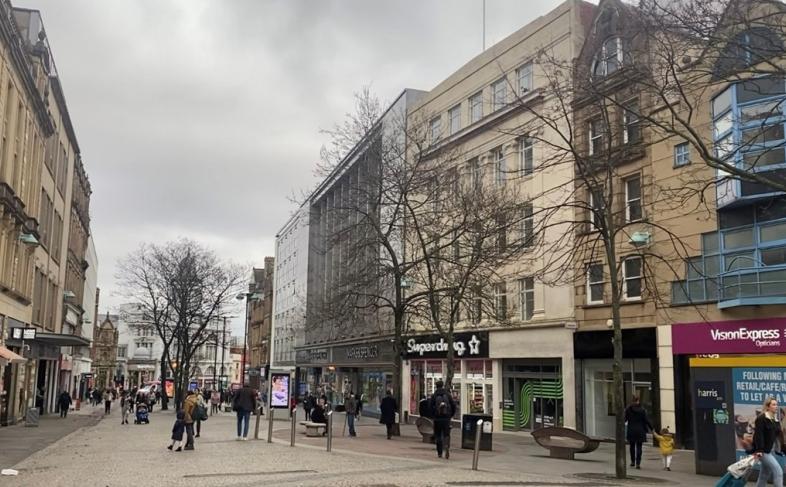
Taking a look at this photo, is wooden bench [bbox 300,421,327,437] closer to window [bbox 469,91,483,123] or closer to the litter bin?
the litter bin

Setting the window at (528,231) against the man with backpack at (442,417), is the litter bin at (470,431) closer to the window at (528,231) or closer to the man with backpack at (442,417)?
the man with backpack at (442,417)

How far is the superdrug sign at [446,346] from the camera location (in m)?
33.6

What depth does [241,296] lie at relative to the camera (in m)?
49.1

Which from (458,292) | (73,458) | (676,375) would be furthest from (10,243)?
(676,375)

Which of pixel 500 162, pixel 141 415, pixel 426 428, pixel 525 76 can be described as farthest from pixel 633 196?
pixel 141 415

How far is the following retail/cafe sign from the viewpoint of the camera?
788 inches

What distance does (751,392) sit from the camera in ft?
49.8

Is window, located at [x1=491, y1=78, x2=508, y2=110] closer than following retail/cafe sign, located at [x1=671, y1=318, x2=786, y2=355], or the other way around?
following retail/cafe sign, located at [x1=671, y1=318, x2=786, y2=355]

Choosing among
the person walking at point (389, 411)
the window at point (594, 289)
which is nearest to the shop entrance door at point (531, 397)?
the window at point (594, 289)

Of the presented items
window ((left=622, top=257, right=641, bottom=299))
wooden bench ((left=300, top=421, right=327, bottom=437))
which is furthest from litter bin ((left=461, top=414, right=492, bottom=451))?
window ((left=622, top=257, right=641, bottom=299))

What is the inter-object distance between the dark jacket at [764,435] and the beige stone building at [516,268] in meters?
14.6

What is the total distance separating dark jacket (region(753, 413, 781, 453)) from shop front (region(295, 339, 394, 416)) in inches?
1090

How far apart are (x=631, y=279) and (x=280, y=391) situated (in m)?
16.6

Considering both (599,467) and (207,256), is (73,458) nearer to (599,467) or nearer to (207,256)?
(599,467)
